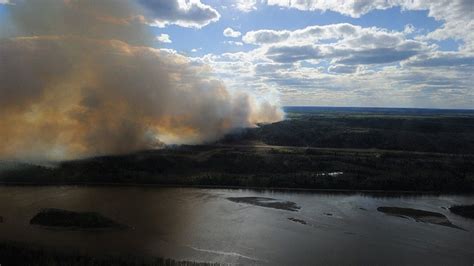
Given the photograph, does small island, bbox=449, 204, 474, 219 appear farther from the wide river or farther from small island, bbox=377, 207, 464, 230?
small island, bbox=377, 207, 464, 230

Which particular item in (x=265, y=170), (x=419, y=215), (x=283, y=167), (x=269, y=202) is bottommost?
(x=419, y=215)

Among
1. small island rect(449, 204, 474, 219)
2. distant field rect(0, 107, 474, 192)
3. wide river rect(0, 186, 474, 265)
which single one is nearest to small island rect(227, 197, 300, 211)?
wide river rect(0, 186, 474, 265)

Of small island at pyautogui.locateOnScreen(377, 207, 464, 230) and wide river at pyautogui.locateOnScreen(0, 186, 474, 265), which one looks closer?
wide river at pyautogui.locateOnScreen(0, 186, 474, 265)

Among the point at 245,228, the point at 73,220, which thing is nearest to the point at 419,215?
A: the point at 245,228

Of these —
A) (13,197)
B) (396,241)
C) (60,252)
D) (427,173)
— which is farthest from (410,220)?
(13,197)

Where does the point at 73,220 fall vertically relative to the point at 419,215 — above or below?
above

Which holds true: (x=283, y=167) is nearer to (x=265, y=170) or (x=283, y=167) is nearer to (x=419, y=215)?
(x=265, y=170)
